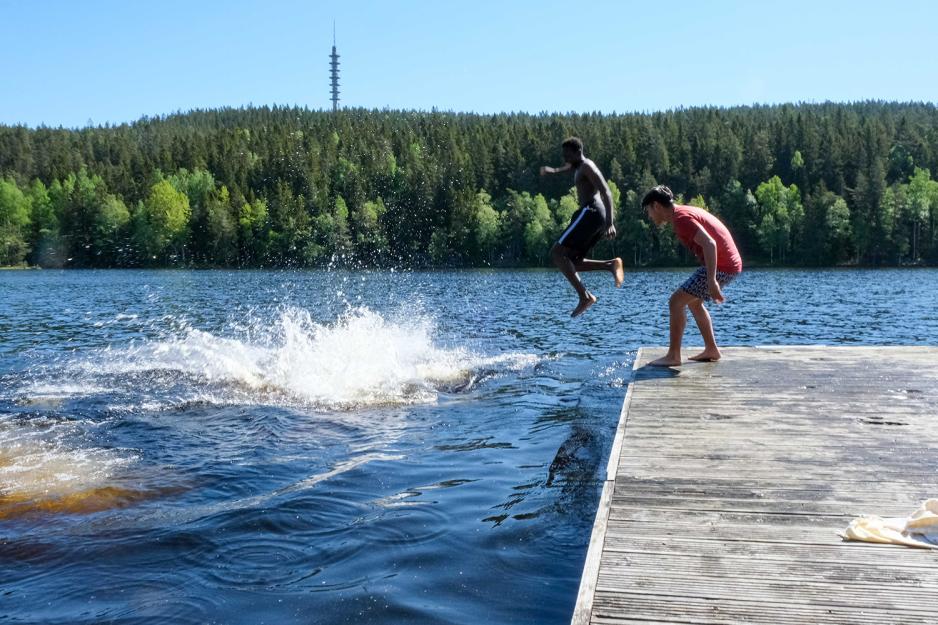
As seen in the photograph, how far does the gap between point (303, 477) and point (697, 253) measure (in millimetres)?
5530

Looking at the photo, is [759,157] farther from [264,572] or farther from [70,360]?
[264,572]

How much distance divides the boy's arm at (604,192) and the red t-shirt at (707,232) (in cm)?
102

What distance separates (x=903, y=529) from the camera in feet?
15.7

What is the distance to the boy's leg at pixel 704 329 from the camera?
10.7 metres

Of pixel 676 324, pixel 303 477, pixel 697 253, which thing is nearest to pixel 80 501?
pixel 303 477

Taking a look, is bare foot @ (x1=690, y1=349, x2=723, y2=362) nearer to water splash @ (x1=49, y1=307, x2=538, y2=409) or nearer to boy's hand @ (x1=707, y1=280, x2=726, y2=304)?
boy's hand @ (x1=707, y1=280, x2=726, y2=304)

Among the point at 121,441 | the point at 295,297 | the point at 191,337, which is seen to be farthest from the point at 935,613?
the point at 295,297

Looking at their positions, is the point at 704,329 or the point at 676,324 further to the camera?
the point at 704,329

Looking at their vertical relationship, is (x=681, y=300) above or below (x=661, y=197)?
below

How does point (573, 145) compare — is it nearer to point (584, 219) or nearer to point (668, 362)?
point (584, 219)

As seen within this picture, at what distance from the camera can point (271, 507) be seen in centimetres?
790

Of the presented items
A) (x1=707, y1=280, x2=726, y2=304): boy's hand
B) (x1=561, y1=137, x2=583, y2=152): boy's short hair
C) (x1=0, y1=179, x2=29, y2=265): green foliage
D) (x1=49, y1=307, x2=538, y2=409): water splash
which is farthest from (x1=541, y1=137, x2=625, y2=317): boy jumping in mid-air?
(x1=0, y1=179, x2=29, y2=265): green foliage

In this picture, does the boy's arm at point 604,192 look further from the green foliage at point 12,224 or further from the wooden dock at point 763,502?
the green foliage at point 12,224

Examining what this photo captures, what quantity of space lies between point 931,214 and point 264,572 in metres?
125
